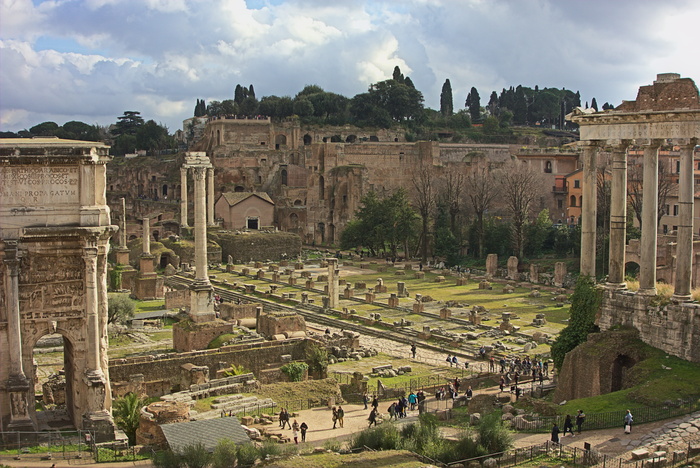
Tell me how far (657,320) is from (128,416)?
1259 centimetres

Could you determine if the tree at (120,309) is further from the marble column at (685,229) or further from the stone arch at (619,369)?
the marble column at (685,229)

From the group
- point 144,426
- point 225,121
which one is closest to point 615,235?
point 144,426

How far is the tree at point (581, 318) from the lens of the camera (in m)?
21.1

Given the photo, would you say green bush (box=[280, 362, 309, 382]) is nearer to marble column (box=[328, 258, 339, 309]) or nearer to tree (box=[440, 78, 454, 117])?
marble column (box=[328, 258, 339, 309])

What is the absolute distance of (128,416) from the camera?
19.0m

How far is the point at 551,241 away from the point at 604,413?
1457 inches

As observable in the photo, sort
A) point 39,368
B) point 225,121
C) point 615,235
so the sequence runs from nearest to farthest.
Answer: point 615,235 → point 39,368 → point 225,121

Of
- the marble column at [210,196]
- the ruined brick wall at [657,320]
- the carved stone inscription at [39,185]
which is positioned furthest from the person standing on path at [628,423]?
the marble column at [210,196]

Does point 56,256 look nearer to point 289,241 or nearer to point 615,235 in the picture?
point 615,235

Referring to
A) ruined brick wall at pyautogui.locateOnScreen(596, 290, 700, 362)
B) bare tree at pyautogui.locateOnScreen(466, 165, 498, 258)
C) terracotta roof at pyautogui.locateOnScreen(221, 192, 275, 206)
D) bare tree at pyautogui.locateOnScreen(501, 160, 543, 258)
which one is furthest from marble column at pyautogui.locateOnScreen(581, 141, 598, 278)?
terracotta roof at pyautogui.locateOnScreen(221, 192, 275, 206)

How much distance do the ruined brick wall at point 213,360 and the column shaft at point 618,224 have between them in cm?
1052

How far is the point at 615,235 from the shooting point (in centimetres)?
2102

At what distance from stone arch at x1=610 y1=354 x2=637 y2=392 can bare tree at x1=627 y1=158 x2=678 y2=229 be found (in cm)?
2487

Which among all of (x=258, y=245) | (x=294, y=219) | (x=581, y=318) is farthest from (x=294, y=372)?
(x=294, y=219)
